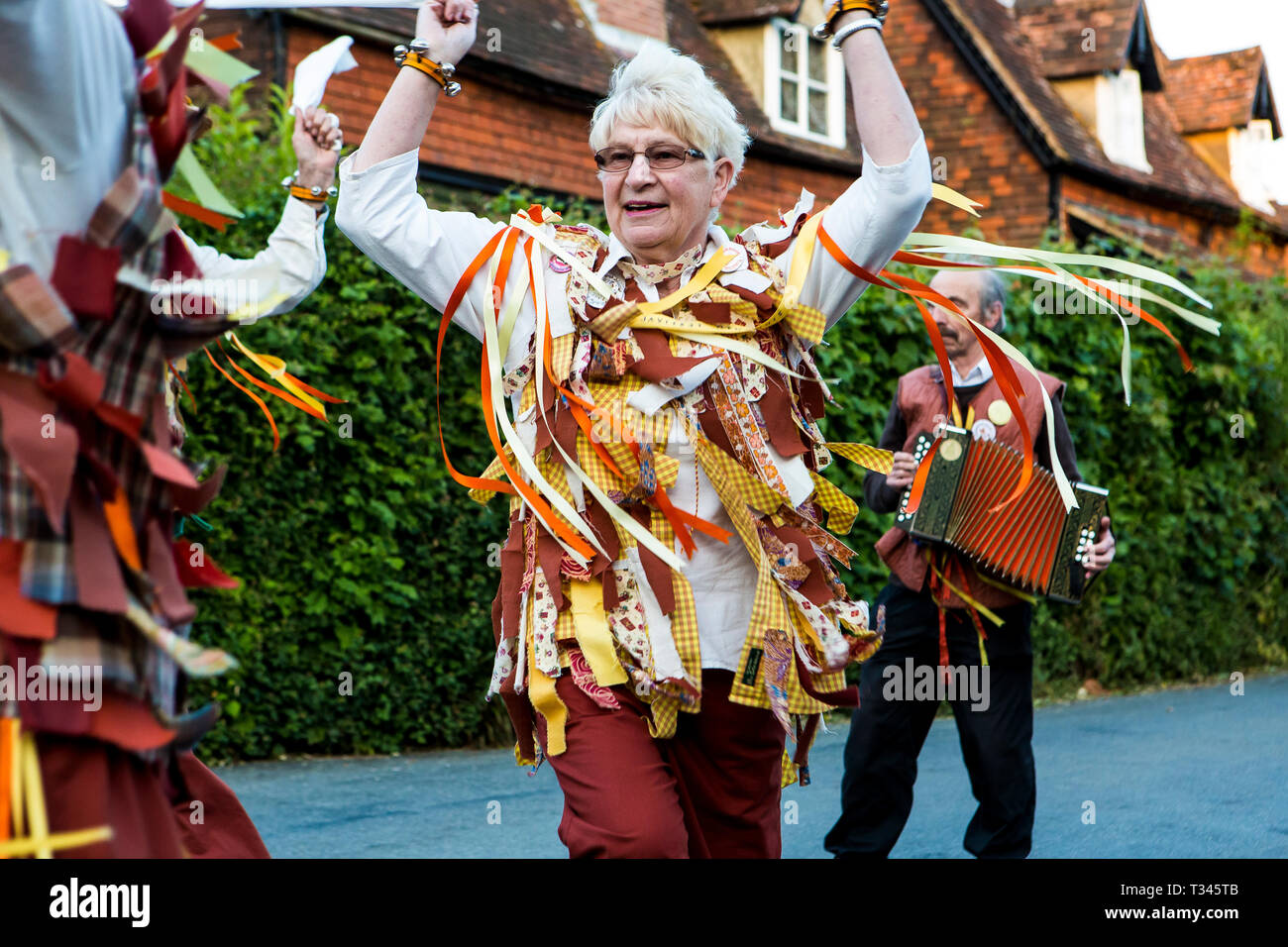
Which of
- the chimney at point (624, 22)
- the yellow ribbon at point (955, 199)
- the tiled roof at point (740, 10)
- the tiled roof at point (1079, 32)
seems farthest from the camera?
the tiled roof at point (1079, 32)

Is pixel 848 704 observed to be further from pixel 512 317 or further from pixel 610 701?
pixel 512 317

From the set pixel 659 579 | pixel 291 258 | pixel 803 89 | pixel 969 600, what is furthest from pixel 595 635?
pixel 803 89

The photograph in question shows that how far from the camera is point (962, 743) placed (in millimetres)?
5211

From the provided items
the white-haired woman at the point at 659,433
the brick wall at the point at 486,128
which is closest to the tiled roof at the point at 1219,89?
the brick wall at the point at 486,128

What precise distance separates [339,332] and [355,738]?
6.50ft

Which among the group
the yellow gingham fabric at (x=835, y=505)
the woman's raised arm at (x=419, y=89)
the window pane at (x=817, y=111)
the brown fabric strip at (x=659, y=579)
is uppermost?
the window pane at (x=817, y=111)

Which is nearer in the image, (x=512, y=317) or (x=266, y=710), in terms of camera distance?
(x=512, y=317)

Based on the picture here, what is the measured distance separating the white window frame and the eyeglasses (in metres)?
13.5

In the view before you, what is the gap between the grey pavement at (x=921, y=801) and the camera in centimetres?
591

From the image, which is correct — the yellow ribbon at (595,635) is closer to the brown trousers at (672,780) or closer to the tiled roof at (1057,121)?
the brown trousers at (672,780)

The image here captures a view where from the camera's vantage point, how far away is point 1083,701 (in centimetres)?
1066

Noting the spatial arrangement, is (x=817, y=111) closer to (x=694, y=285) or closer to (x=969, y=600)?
(x=969, y=600)

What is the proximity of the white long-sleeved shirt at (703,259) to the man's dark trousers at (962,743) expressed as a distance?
6.14ft
